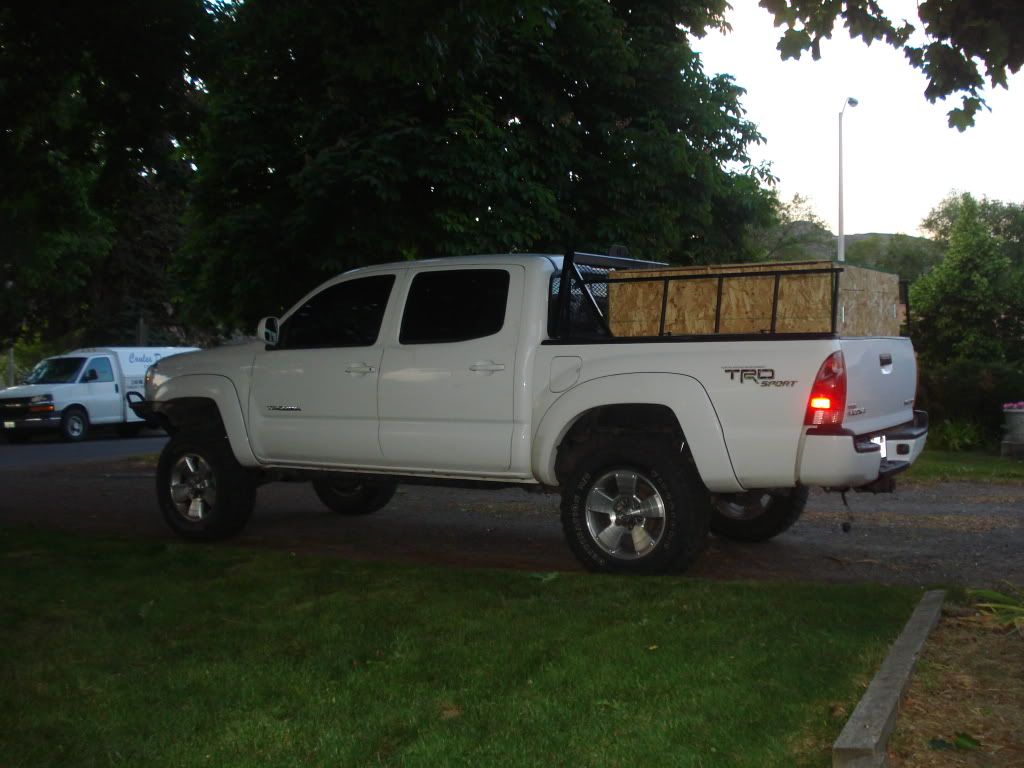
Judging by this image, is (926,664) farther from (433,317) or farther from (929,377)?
(929,377)

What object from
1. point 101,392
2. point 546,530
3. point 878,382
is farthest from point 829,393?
point 101,392

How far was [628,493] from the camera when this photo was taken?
7.43 m

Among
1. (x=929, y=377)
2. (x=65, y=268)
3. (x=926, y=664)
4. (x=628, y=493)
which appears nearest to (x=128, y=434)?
(x=65, y=268)

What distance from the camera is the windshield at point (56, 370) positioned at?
26.2 meters

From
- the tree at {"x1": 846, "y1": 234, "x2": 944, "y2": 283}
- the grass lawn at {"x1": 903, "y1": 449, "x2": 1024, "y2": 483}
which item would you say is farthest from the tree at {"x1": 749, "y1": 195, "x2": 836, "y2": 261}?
the grass lawn at {"x1": 903, "y1": 449, "x2": 1024, "y2": 483}

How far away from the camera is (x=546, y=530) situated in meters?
9.86

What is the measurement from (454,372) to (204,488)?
2651 mm

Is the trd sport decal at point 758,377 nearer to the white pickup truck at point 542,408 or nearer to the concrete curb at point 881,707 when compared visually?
the white pickup truck at point 542,408


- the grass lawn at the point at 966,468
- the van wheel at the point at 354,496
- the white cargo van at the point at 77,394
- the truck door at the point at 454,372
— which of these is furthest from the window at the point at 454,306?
the white cargo van at the point at 77,394

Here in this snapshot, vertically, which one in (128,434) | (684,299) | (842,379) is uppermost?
(684,299)

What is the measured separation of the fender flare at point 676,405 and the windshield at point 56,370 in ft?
69.3

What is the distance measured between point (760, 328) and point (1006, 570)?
8.01ft

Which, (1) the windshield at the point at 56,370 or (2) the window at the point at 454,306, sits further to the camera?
(1) the windshield at the point at 56,370

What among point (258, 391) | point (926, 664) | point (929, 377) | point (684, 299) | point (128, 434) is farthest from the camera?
point (128, 434)
